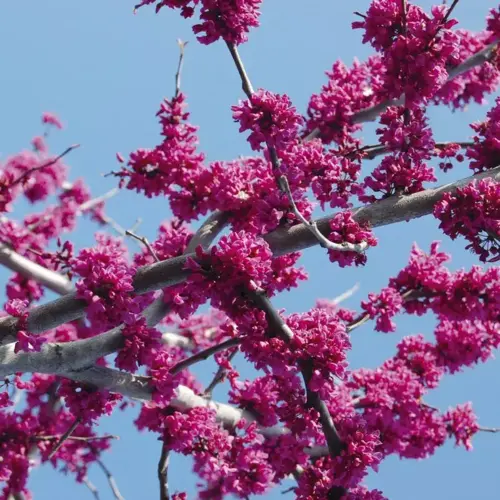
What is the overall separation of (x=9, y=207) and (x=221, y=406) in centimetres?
348

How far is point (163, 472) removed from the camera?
526 centimetres

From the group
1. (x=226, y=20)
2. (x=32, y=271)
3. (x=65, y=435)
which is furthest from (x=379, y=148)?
(x=32, y=271)

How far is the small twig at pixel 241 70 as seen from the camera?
13.8 feet

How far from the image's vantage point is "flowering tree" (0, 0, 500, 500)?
3887 millimetres

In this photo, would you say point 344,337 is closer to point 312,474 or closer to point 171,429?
point 312,474

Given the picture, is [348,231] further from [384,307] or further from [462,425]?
[462,425]

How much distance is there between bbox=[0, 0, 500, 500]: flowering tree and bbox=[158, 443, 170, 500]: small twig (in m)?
0.02

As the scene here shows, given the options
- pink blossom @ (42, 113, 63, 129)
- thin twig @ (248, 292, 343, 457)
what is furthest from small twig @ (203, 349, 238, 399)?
pink blossom @ (42, 113, 63, 129)

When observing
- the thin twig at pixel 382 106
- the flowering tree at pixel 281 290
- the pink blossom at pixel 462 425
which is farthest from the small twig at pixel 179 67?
the pink blossom at pixel 462 425

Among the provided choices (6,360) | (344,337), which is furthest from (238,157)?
(6,360)

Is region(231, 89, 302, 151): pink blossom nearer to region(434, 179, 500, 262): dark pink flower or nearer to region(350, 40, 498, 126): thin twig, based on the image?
region(434, 179, 500, 262): dark pink flower

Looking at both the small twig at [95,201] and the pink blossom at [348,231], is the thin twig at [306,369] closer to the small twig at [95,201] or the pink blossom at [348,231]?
the pink blossom at [348,231]

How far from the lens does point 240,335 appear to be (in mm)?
4254

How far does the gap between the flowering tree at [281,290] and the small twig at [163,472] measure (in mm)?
18
